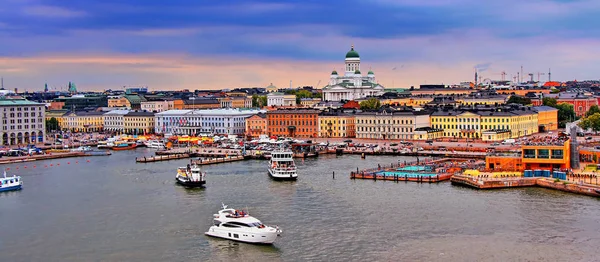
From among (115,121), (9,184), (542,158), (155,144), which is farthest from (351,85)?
(9,184)

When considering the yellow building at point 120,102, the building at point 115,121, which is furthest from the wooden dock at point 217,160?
the yellow building at point 120,102

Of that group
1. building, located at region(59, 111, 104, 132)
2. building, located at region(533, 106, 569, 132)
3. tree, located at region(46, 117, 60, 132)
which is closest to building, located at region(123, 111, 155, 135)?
building, located at region(59, 111, 104, 132)

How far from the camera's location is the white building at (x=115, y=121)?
222ft

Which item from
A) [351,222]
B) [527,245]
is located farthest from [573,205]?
[351,222]

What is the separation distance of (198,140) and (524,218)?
33.5m

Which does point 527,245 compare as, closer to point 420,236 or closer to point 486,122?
point 420,236

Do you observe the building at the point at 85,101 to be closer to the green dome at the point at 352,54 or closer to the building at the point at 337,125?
the green dome at the point at 352,54

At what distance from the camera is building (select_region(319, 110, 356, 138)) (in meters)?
56.2

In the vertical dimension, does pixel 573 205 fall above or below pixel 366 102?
below

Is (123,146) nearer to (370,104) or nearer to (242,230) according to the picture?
(370,104)

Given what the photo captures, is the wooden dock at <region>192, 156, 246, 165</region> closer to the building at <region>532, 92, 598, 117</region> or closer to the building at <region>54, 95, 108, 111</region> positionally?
the building at <region>532, 92, 598, 117</region>

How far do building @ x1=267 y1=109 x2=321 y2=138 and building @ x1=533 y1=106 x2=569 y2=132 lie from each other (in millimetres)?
15649

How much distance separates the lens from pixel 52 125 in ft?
224

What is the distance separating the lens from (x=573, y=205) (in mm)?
24391
